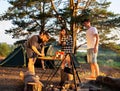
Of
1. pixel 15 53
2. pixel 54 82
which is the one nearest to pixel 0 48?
pixel 15 53

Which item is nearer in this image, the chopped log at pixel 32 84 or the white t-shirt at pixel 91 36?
the chopped log at pixel 32 84

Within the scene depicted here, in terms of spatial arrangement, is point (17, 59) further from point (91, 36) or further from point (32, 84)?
point (32, 84)

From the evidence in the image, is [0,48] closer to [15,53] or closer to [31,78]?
[15,53]

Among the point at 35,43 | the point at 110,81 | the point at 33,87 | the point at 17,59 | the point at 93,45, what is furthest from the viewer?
the point at 17,59

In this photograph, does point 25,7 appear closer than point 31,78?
No

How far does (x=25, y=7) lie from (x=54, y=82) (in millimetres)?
7804

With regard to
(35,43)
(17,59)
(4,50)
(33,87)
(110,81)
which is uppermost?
(4,50)

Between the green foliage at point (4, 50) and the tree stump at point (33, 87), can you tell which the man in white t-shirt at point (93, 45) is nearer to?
the tree stump at point (33, 87)

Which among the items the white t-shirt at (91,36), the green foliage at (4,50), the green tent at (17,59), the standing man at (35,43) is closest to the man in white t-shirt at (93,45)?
the white t-shirt at (91,36)

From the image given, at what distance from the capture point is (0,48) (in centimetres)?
2739

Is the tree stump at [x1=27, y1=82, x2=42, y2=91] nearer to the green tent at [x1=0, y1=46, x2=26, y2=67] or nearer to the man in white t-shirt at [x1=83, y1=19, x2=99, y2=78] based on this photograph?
the man in white t-shirt at [x1=83, y1=19, x2=99, y2=78]

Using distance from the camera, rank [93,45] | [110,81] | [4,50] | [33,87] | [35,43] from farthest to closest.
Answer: [4,50] → [35,43] → [93,45] → [33,87] → [110,81]

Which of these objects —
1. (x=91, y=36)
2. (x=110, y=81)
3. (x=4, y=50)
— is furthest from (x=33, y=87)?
(x=4, y=50)

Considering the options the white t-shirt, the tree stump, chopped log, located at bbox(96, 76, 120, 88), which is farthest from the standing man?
chopped log, located at bbox(96, 76, 120, 88)
